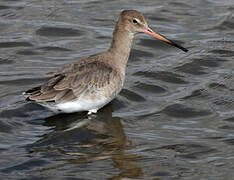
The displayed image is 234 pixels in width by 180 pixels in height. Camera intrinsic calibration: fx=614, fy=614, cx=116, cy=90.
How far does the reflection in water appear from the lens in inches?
308

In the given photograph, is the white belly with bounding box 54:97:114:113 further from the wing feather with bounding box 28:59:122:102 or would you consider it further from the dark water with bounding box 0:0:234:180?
the dark water with bounding box 0:0:234:180

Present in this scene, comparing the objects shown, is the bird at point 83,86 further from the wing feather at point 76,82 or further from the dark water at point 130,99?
the dark water at point 130,99

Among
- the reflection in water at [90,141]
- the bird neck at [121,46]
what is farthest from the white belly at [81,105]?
the bird neck at [121,46]

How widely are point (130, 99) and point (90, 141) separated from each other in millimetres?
1699

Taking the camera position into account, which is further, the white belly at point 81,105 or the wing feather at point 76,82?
the white belly at point 81,105

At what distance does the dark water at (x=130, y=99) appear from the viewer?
25.3 feet

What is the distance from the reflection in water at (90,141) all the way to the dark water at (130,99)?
14 mm

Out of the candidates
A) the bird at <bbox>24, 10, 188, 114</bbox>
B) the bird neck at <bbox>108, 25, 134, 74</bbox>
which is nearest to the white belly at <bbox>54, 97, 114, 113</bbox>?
the bird at <bbox>24, 10, 188, 114</bbox>

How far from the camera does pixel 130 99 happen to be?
10.0 metres

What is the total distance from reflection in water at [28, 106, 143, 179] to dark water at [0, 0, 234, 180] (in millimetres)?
14

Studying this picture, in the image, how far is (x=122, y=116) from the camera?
30.8 feet

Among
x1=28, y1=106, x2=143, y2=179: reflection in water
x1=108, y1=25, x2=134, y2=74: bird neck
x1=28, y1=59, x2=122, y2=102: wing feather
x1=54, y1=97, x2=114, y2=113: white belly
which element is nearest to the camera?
x1=28, y1=106, x2=143, y2=179: reflection in water

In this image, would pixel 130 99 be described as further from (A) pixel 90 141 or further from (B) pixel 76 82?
(A) pixel 90 141

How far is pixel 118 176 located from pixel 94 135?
143cm
